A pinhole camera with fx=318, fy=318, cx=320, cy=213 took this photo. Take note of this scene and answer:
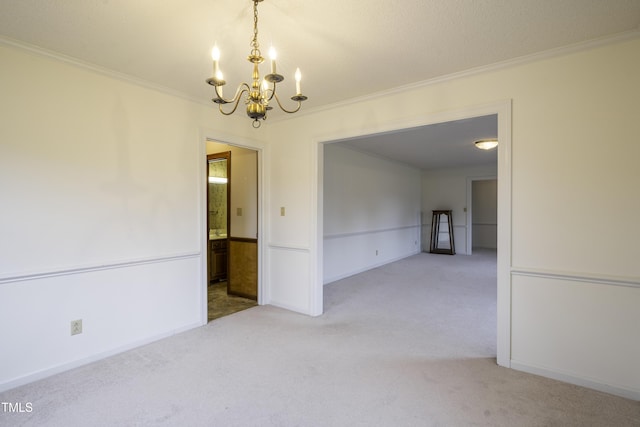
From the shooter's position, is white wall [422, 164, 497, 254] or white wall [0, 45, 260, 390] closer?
white wall [0, 45, 260, 390]

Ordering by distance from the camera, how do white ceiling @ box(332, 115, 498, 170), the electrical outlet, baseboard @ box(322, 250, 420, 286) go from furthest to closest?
baseboard @ box(322, 250, 420, 286) → white ceiling @ box(332, 115, 498, 170) → the electrical outlet

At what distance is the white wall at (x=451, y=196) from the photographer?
29.2 feet

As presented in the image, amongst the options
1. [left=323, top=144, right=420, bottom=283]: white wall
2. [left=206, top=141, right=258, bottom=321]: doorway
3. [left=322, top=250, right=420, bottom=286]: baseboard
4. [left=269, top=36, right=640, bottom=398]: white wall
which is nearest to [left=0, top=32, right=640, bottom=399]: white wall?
[left=269, top=36, right=640, bottom=398]: white wall

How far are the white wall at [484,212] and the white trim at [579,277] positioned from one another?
841 cm

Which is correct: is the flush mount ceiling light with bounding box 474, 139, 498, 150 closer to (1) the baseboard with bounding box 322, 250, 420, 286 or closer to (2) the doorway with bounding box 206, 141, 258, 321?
(1) the baseboard with bounding box 322, 250, 420, 286

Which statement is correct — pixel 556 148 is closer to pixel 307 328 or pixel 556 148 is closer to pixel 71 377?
pixel 307 328

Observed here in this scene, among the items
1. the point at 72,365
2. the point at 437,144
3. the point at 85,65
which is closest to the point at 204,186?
the point at 85,65

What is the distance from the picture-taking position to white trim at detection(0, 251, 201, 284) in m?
2.34

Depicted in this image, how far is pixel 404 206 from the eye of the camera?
8453mm

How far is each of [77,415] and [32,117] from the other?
212cm

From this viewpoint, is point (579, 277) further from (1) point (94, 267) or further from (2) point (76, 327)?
(2) point (76, 327)

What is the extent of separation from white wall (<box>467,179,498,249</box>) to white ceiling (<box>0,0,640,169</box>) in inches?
342

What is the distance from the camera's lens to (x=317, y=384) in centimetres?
236

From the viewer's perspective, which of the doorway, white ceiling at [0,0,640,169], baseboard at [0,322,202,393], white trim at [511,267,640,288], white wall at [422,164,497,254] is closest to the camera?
white ceiling at [0,0,640,169]
